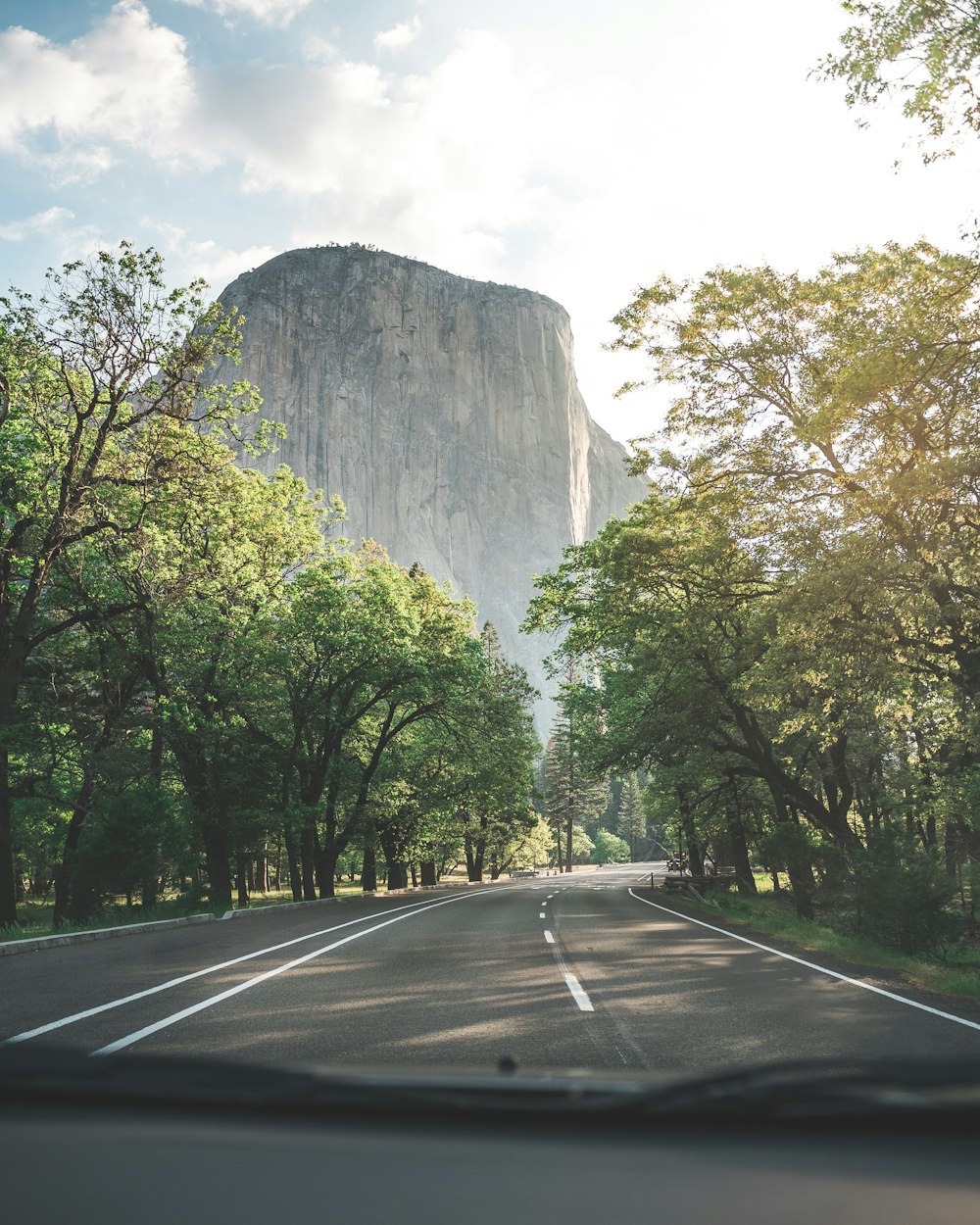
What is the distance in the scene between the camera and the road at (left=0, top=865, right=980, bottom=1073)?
5785 millimetres

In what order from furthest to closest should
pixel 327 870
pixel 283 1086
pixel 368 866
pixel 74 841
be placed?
pixel 368 866 < pixel 327 870 < pixel 74 841 < pixel 283 1086

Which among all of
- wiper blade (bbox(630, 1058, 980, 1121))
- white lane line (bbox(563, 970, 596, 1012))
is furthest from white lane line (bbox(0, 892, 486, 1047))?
white lane line (bbox(563, 970, 596, 1012))

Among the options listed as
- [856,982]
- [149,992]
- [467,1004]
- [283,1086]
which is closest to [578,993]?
[467,1004]

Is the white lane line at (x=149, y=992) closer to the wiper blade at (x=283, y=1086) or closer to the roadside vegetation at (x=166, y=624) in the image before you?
the wiper blade at (x=283, y=1086)

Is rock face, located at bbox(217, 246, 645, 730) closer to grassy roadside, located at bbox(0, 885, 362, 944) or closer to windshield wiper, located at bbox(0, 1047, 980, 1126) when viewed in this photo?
grassy roadside, located at bbox(0, 885, 362, 944)

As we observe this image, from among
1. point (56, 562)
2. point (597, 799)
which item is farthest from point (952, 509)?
point (597, 799)

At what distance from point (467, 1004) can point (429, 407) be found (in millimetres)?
185408

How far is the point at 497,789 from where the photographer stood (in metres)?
44.4

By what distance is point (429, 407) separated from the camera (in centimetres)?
18662

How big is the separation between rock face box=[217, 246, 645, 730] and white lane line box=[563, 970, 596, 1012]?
14923 centimetres

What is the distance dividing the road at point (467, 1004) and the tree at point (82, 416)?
7.42 metres

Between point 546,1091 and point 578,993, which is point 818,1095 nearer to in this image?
point 546,1091

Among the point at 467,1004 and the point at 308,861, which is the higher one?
the point at 467,1004

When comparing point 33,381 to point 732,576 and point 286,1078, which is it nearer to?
point 732,576
